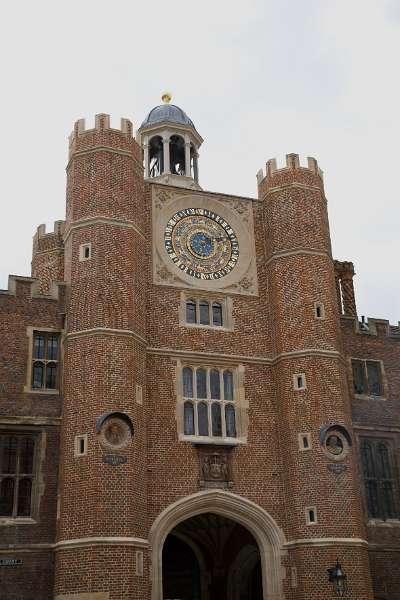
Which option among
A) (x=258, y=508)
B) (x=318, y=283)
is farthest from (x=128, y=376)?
(x=318, y=283)

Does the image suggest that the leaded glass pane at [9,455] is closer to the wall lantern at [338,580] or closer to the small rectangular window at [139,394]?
the small rectangular window at [139,394]

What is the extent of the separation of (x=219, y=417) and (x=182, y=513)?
140 inches

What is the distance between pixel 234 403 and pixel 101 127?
11.2 metres

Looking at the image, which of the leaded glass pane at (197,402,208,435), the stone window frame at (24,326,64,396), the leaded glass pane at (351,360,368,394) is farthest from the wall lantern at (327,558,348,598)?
the stone window frame at (24,326,64,396)

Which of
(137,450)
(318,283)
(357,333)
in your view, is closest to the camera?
(137,450)

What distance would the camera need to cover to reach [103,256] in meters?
26.2

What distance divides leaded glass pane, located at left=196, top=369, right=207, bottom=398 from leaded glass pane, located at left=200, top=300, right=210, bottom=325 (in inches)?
74.9

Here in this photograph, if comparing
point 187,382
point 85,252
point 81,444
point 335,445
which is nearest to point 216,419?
point 187,382

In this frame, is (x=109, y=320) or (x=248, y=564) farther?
(x=248, y=564)

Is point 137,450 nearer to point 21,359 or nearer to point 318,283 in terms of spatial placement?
point 21,359

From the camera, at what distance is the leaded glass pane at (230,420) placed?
87.3ft

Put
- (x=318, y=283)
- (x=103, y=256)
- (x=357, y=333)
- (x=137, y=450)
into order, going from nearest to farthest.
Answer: (x=137, y=450)
(x=103, y=256)
(x=318, y=283)
(x=357, y=333)

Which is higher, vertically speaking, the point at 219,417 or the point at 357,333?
the point at 357,333

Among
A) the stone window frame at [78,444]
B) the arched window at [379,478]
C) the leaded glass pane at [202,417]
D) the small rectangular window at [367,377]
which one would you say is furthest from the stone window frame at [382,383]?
the stone window frame at [78,444]
